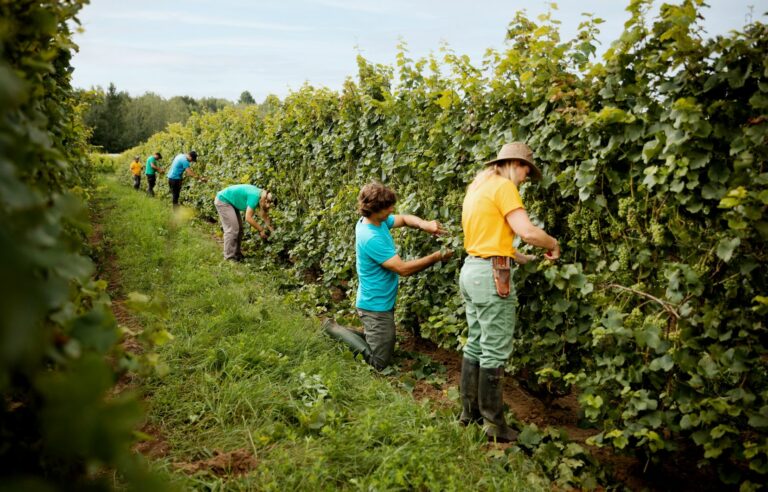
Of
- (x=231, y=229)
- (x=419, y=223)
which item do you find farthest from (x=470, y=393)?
(x=231, y=229)

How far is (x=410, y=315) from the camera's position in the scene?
530 centimetres

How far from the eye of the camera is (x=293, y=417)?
3359 mm

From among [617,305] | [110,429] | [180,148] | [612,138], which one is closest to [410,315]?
[617,305]

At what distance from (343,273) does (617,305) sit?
12.4 ft

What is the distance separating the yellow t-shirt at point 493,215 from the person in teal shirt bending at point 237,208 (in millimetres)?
5350

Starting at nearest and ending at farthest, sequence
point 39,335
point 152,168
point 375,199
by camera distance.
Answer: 1. point 39,335
2. point 375,199
3. point 152,168

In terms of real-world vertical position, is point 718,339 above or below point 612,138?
below

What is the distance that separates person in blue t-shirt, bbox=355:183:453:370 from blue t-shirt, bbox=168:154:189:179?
922 centimetres

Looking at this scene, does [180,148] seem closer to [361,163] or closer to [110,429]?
[361,163]

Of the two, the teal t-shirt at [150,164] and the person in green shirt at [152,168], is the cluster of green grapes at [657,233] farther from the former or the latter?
the teal t-shirt at [150,164]

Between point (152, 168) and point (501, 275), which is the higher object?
point (152, 168)

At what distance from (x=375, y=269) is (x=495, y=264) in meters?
1.54

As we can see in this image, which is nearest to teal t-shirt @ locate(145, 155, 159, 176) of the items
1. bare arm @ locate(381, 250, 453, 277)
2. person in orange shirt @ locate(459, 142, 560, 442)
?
bare arm @ locate(381, 250, 453, 277)

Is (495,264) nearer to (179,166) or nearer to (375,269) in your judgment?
(375,269)
